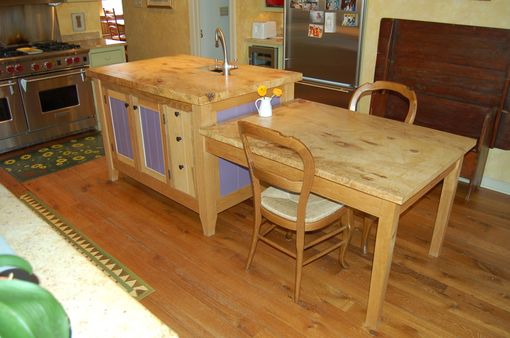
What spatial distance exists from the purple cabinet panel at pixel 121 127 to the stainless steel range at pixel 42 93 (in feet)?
4.25

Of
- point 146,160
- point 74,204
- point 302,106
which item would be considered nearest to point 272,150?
point 302,106

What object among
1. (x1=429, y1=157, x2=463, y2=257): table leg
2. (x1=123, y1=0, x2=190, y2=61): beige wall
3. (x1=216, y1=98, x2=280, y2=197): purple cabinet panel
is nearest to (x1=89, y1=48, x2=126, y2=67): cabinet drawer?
(x1=123, y1=0, x2=190, y2=61): beige wall

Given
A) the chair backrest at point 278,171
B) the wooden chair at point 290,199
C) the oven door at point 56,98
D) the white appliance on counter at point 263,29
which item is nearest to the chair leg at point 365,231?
the wooden chair at point 290,199

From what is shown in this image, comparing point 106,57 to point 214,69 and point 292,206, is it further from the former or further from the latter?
point 292,206

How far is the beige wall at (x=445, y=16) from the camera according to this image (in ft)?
9.71

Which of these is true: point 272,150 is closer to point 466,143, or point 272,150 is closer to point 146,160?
point 466,143

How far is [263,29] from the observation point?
4.66 metres

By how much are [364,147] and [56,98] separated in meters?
3.30

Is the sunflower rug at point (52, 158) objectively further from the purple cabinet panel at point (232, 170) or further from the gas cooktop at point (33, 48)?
the purple cabinet panel at point (232, 170)

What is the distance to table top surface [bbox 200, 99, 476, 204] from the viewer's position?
1.73 meters

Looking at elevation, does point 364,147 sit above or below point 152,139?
above

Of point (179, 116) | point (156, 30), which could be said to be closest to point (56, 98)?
point (156, 30)

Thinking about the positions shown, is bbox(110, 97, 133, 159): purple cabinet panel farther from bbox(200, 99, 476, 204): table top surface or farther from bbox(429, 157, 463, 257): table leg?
Result: bbox(429, 157, 463, 257): table leg

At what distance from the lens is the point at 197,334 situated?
1951mm
